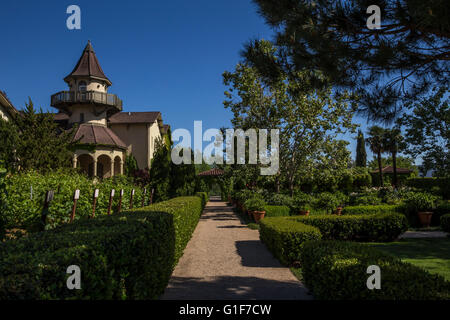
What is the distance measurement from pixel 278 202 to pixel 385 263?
12792 millimetres

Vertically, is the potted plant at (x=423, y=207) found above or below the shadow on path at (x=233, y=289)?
above

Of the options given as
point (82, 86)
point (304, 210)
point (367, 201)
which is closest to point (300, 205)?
point (304, 210)

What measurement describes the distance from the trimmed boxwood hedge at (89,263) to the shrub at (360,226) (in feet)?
23.5

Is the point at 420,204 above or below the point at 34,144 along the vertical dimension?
below

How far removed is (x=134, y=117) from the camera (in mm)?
31875

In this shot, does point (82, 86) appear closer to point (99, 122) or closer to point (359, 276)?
point (99, 122)

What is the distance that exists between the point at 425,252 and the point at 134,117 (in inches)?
1112

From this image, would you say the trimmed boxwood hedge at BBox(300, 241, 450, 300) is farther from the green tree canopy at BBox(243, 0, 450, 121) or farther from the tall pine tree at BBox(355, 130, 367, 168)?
the tall pine tree at BBox(355, 130, 367, 168)

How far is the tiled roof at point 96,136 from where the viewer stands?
26.3m

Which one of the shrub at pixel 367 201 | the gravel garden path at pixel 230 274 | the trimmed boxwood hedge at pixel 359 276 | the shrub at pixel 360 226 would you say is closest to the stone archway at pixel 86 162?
the gravel garden path at pixel 230 274

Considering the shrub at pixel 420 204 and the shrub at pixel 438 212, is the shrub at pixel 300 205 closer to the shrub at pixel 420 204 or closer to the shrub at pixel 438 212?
the shrub at pixel 420 204

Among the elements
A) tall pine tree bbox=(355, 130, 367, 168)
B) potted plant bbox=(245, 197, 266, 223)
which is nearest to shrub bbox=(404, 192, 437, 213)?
potted plant bbox=(245, 197, 266, 223)

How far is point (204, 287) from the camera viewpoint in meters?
6.13

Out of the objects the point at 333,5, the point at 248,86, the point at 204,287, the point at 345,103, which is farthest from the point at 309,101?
the point at 204,287
